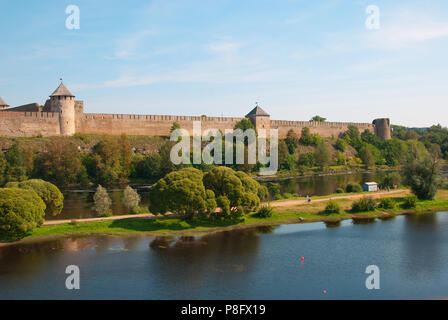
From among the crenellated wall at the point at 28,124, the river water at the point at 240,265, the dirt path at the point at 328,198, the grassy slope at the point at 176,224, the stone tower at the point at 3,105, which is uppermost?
the stone tower at the point at 3,105

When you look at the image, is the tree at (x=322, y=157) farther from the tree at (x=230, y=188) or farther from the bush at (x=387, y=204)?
the tree at (x=230, y=188)

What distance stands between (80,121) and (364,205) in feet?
114

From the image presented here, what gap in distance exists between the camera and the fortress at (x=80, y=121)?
153ft

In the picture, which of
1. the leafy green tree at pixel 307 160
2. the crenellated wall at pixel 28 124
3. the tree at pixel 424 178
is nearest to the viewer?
the tree at pixel 424 178

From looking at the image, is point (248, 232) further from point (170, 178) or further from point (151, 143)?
point (151, 143)

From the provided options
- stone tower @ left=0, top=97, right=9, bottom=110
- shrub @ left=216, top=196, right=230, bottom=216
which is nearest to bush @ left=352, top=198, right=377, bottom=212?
shrub @ left=216, top=196, right=230, bottom=216

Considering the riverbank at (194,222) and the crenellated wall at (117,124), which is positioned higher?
the crenellated wall at (117,124)

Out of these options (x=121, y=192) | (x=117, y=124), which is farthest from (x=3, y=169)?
(x=117, y=124)

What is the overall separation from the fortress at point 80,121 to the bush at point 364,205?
33.0 metres

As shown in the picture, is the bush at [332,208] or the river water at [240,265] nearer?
the river water at [240,265]

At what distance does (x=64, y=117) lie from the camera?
48.4 m

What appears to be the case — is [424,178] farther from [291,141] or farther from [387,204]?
[291,141]

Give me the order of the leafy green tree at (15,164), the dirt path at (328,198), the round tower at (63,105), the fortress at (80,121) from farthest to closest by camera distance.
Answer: the round tower at (63,105) → the fortress at (80,121) → the leafy green tree at (15,164) → the dirt path at (328,198)

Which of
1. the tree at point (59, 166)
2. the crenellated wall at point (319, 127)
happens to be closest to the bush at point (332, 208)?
the tree at point (59, 166)
